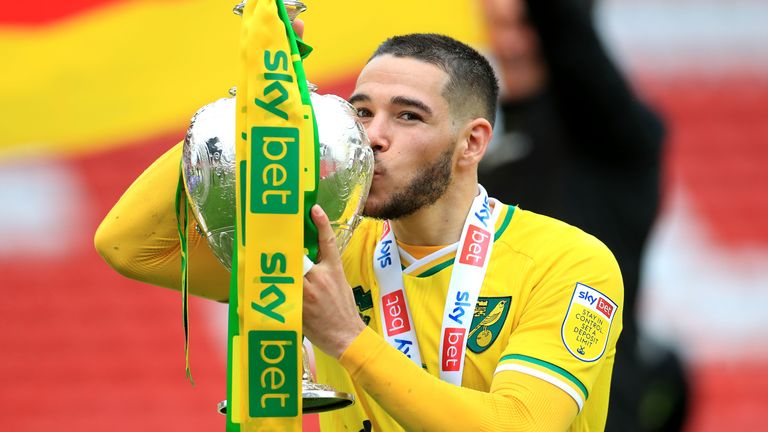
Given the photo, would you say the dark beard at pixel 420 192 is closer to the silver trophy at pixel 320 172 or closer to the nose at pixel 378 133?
the nose at pixel 378 133

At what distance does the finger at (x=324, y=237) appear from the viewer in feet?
8.53

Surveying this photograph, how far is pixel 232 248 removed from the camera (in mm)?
2832

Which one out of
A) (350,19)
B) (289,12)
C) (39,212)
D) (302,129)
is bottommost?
(302,129)

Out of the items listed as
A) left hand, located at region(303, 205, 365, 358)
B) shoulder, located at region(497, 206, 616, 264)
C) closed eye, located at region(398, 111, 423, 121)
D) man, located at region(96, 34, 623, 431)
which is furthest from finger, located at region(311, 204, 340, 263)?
shoulder, located at region(497, 206, 616, 264)

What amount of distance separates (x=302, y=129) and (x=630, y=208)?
2610mm

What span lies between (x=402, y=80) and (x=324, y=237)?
2.32ft

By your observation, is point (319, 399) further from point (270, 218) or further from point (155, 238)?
point (155, 238)

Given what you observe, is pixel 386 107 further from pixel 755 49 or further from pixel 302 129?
pixel 755 49

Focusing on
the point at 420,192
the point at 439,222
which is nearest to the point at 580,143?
the point at 439,222

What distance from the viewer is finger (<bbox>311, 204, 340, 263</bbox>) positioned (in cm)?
260

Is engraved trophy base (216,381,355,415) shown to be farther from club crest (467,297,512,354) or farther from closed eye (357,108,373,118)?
closed eye (357,108,373,118)

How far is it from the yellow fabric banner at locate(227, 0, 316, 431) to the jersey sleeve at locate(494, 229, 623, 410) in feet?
1.94

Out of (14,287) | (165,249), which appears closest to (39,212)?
(14,287)

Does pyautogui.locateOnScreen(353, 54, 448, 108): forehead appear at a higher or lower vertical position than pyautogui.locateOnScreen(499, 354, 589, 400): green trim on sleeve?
higher
